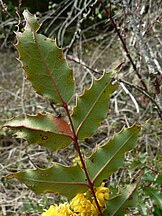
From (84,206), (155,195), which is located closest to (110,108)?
(155,195)

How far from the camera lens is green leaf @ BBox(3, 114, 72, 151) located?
61 centimetres

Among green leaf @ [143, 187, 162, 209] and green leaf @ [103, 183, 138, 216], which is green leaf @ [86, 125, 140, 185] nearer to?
green leaf @ [103, 183, 138, 216]

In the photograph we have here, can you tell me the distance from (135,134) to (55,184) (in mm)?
129

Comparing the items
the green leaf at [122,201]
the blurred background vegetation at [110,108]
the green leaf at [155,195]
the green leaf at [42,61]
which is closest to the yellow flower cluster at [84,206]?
the green leaf at [122,201]

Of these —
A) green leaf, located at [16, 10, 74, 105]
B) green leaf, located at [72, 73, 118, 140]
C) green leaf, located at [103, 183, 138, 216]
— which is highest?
green leaf, located at [16, 10, 74, 105]

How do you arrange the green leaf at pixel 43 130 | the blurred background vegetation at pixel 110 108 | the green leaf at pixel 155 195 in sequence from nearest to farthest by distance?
the green leaf at pixel 43 130
the green leaf at pixel 155 195
the blurred background vegetation at pixel 110 108

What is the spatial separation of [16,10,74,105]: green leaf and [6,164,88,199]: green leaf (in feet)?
0.32

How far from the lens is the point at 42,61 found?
62 centimetres

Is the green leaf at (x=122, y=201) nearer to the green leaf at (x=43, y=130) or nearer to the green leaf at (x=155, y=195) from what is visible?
the green leaf at (x=43, y=130)

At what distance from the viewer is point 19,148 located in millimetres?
3016

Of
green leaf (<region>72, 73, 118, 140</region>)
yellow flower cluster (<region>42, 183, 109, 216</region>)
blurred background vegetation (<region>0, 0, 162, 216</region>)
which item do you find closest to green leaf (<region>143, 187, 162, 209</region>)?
blurred background vegetation (<region>0, 0, 162, 216</region>)

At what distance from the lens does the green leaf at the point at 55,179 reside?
63 cm

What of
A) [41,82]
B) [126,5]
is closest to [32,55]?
[41,82]

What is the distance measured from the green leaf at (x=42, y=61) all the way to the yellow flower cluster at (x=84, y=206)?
0.17 m
